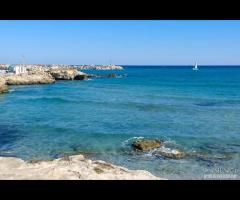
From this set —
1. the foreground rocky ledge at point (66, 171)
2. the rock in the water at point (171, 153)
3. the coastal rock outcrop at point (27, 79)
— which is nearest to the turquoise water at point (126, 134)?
the rock in the water at point (171, 153)

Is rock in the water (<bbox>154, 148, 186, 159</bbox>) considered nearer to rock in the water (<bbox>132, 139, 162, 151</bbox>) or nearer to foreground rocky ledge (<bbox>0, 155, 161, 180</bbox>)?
rock in the water (<bbox>132, 139, 162, 151</bbox>)

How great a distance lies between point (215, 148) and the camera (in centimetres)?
1403

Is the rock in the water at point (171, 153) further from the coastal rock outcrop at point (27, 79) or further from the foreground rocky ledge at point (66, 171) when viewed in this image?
the coastal rock outcrop at point (27, 79)

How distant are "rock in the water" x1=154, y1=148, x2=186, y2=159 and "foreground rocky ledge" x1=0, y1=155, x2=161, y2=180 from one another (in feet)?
12.9

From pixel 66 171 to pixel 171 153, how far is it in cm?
576

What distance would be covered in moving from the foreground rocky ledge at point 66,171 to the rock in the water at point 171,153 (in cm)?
393

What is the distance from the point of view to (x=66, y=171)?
26.0ft

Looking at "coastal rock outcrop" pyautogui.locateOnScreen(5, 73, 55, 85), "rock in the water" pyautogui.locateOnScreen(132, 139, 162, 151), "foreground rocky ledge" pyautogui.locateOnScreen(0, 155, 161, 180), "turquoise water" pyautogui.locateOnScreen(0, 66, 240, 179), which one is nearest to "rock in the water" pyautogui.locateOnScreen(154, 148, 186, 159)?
"turquoise water" pyautogui.locateOnScreen(0, 66, 240, 179)

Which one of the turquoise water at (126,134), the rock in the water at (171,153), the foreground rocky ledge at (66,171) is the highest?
the foreground rocky ledge at (66,171)

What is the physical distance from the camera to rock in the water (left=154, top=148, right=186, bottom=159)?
1248 cm

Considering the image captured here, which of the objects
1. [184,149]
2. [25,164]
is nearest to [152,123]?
[184,149]

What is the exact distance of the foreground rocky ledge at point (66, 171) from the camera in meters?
7.58
